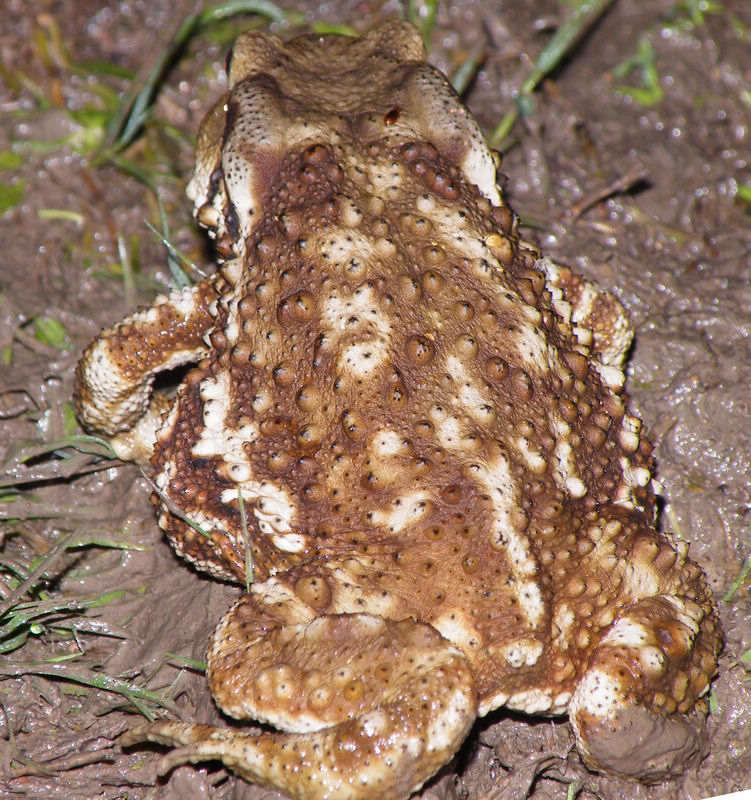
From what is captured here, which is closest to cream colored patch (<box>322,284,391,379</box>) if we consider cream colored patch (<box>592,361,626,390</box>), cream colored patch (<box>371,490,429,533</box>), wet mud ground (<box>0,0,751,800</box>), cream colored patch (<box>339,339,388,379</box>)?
cream colored patch (<box>339,339,388,379</box>)

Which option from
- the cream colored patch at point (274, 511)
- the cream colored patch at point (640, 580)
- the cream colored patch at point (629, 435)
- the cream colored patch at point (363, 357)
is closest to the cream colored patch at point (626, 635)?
the cream colored patch at point (640, 580)

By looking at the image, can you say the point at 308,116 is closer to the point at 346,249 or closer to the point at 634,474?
the point at 346,249

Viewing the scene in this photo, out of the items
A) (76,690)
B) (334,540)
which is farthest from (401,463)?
(76,690)

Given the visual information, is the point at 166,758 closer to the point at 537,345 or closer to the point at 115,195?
the point at 537,345

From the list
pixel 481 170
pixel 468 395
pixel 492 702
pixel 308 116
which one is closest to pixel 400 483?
pixel 468 395

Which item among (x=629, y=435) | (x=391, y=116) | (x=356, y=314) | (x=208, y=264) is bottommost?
(x=208, y=264)

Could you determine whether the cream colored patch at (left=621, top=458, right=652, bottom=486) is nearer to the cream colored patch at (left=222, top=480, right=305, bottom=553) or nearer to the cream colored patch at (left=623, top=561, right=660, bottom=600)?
the cream colored patch at (left=623, top=561, right=660, bottom=600)
